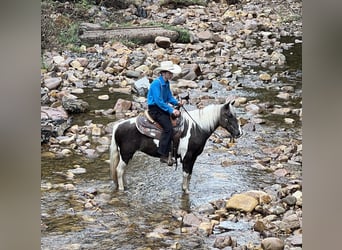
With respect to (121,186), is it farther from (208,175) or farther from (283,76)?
(283,76)

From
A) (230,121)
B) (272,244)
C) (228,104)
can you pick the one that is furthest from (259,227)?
(228,104)

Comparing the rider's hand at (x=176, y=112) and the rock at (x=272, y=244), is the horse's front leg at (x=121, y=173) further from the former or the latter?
the rock at (x=272, y=244)

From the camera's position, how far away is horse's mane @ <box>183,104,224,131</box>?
11.5 ft

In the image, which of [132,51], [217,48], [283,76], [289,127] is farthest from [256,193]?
[132,51]

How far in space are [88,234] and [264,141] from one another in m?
1.36

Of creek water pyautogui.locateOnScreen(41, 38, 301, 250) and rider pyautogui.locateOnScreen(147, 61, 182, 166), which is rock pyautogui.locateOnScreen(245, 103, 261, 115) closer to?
creek water pyautogui.locateOnScreen(41, 38, 301, 250)

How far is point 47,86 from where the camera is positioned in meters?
3.45

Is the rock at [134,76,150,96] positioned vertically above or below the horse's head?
above

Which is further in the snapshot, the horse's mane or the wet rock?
the horse's mane

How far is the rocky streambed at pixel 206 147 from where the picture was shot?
3.39 m

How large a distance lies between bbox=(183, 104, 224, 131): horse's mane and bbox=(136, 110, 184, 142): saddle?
0.10 metres

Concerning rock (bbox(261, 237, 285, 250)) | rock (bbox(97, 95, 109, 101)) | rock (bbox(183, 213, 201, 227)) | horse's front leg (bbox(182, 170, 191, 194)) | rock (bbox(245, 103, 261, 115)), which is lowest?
rock (bbox(261, 237, 285, 250))

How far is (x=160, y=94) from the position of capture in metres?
3.47

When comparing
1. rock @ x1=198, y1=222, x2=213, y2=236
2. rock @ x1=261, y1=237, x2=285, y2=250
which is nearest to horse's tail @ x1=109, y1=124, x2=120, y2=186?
rock @ x1=198, y1=222, x2=213, y2=236
